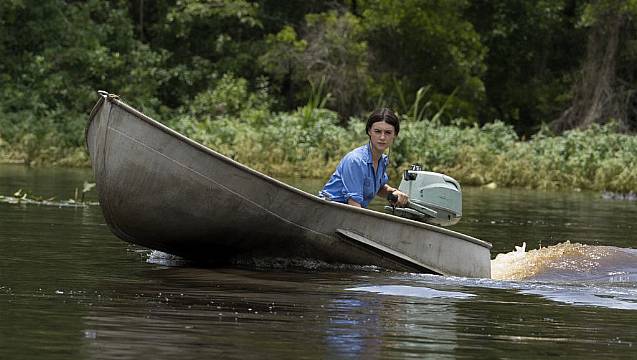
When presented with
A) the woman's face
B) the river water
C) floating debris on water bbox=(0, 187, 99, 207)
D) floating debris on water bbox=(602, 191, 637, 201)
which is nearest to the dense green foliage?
floating debris on water bbox=(602, 191, 637, 201)

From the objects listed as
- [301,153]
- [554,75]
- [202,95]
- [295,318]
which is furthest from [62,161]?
[295,318]

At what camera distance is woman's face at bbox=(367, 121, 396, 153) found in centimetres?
980

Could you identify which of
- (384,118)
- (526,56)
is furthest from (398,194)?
(526,56)

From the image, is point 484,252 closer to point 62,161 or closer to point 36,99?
point 62,161

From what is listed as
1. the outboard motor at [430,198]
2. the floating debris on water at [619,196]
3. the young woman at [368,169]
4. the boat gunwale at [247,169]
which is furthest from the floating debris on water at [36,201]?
the floating debris on water at [619,196]

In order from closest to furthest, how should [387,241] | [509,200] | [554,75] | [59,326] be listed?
1. [59,326]
2. [387,241]
3. [509,200]
4. [554,75]

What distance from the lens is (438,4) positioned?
110ft

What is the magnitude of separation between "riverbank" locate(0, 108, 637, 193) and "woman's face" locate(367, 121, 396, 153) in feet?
49.4

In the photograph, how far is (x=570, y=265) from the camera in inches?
428

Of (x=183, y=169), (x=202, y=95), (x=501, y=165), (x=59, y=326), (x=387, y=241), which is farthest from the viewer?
(x=202, y=95)

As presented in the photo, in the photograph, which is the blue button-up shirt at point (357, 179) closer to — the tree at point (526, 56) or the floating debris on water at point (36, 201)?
the floating debris on water at point (36, 201)

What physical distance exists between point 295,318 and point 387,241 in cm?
278

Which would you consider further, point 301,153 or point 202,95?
point 202,95

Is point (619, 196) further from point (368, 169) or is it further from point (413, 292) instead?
point (413, 292)
